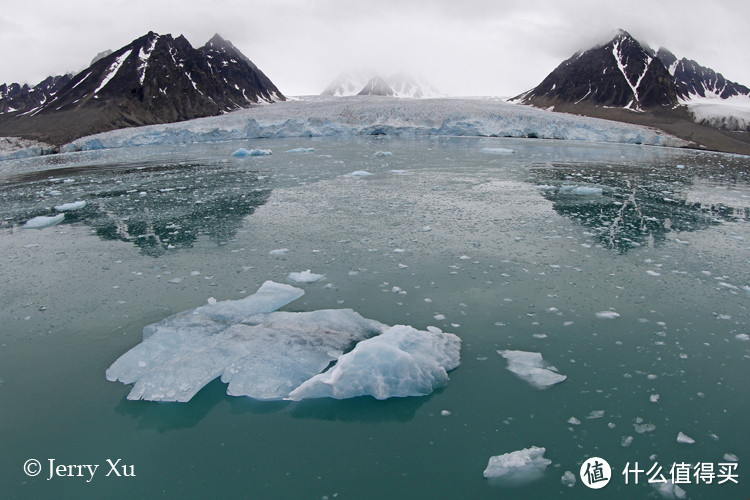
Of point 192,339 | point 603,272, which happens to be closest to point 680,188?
point 603,272

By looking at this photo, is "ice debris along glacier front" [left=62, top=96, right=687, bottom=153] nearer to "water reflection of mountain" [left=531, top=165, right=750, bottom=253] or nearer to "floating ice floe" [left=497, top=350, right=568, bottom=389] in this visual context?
"water reflection of mountain" [left=531, top=165, right=750, bottom=253]

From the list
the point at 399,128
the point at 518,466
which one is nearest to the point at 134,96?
the point at 399,128

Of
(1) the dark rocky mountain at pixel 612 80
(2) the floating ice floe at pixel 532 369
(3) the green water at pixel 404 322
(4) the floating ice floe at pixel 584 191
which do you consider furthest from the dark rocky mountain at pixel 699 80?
(2) the floating ice floe at pixel 532 369

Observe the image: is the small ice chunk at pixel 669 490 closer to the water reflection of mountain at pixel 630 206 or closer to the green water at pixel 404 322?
the green water at pixel 404 322

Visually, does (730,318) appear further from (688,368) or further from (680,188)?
(680,188)

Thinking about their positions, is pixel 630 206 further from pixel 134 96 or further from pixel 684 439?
pixel 134 96

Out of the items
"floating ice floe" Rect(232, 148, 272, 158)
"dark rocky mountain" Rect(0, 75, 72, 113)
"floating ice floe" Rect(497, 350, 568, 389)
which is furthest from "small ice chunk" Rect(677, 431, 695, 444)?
"dark rocky mountain" Rect(0, 75, 72, 113)
